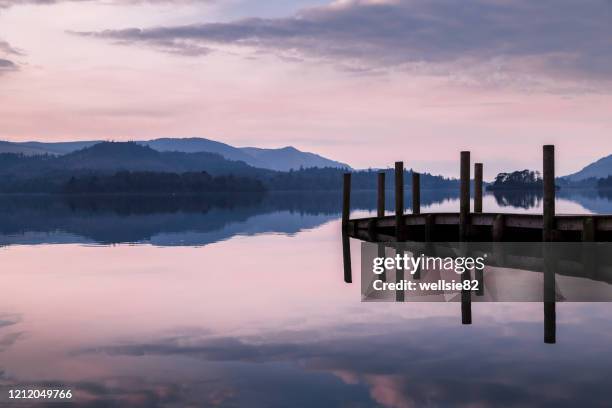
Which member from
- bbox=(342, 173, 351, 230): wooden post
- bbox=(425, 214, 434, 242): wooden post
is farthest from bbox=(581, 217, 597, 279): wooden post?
bbox=(342, 173, 351, 230): wooden post

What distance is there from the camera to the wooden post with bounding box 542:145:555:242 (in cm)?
1953

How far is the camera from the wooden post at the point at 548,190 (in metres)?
19.5

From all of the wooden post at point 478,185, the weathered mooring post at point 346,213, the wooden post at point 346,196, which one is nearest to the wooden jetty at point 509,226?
the wooden post at point 478,185

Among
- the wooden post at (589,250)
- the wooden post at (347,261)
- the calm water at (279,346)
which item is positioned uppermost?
the wooden post at (589,250)

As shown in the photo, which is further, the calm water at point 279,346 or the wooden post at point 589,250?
the wooden post at point 589,250

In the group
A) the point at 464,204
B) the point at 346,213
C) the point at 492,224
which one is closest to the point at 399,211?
the point at 464,204

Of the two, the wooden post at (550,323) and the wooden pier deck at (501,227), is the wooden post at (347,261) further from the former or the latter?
the wooden post at (550,323)

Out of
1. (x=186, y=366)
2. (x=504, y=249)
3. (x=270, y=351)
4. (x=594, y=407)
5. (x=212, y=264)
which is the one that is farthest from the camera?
(x=212, y=264)

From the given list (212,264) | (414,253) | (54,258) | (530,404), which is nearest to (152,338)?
(530,404)

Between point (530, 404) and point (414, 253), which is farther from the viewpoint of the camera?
point (414, 253)

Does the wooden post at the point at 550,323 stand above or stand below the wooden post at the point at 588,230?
below

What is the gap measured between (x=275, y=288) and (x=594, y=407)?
49.1ft

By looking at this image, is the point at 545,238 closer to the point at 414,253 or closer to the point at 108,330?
the point at 414,253

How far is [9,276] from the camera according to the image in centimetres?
2994
